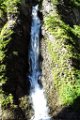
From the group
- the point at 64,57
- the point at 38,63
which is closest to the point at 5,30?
the point at 38,63

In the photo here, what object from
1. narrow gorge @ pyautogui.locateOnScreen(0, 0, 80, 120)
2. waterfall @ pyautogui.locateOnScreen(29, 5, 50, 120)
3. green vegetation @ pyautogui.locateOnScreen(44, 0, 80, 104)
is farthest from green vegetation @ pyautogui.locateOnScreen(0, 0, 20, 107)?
green vegetation @ pyautogui.locateOnScreen(44, 0, 80, 104)

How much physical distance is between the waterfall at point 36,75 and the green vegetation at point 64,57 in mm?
971

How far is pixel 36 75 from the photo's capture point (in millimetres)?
24969

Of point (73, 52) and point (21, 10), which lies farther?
point (21, 10)

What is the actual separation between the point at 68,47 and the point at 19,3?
21.3 feet

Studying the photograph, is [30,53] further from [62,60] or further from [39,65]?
[62,60]

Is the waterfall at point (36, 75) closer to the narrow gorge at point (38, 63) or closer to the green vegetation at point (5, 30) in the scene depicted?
the narrow gorge at point (38, 63)

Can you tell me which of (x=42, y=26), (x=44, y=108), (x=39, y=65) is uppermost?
(x=42, y=26)

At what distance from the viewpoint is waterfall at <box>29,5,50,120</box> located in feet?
74.2

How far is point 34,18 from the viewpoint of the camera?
28.7 m

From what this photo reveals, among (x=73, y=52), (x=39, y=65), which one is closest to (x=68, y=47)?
(x=73, y=52)

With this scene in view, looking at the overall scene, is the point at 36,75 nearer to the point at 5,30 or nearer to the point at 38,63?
the point at 38,63

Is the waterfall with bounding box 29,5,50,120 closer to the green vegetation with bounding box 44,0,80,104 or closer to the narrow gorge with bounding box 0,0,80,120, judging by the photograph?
the narrow gorge with bounding box 0,0,80,120

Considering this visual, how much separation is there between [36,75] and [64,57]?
95.8 inches
